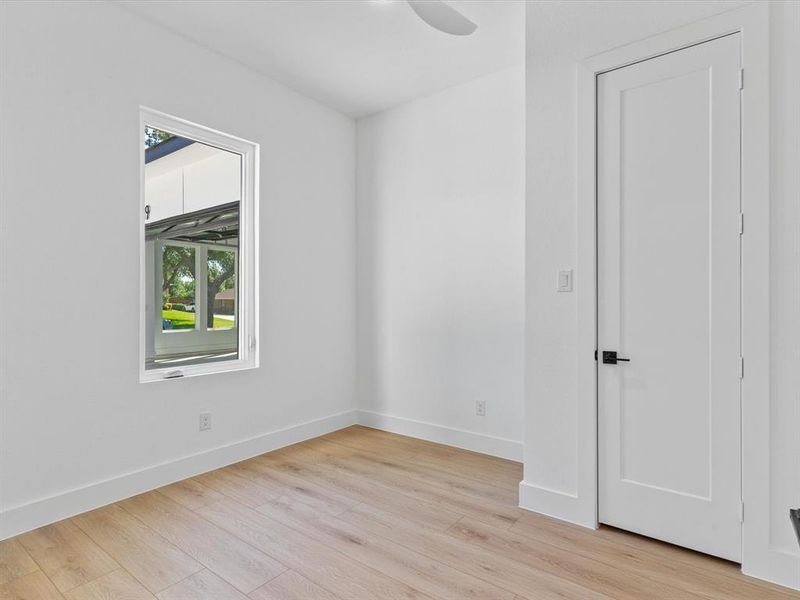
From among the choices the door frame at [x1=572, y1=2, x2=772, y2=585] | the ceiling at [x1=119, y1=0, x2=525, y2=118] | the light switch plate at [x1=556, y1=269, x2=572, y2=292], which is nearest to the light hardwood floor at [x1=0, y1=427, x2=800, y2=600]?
the door frame at [x1=572, y1=2, x2=772, y2=585]

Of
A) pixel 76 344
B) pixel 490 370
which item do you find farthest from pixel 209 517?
pixel 490 370

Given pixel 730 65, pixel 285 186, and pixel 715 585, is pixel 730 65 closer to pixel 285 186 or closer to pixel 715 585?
pixel 715 585

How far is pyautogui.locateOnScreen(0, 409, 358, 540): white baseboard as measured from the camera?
226 centimetres

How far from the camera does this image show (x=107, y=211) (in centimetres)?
260

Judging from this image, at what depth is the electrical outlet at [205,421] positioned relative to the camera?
3076mm

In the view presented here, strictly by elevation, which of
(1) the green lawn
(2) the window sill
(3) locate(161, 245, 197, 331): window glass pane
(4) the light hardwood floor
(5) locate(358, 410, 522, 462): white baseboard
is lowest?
(4) the light hardwood floor

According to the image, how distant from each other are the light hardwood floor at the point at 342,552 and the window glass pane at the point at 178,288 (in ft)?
3.55

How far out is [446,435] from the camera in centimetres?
369

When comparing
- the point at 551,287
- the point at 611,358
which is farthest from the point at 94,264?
the point at 611,358

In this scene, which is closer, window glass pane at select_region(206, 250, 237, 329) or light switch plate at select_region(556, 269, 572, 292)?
light switch plate at select_region(556, 269, 572, 292)

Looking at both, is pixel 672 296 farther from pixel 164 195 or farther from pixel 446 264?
pixel 164 195

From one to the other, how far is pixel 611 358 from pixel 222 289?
2.70 metres

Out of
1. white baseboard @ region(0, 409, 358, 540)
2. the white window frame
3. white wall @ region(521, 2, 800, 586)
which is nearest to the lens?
white baseboard @ region(0, 409, 358, 540)

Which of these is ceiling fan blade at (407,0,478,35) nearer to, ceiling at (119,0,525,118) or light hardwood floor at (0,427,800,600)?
ceiling at (119,0,525,118)
